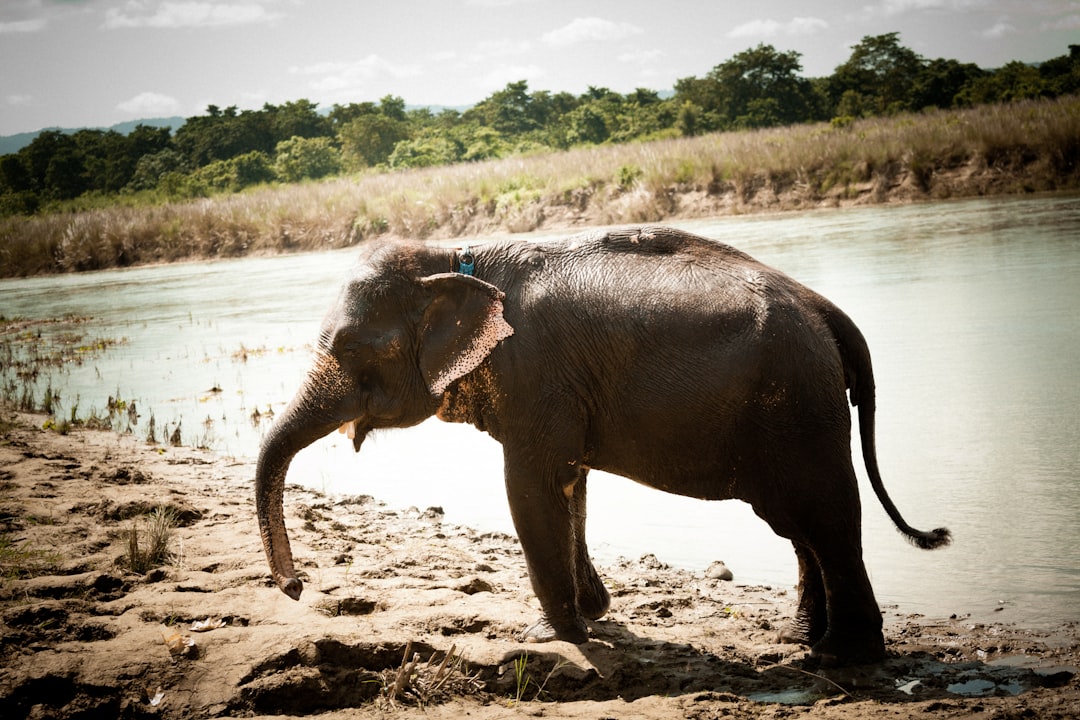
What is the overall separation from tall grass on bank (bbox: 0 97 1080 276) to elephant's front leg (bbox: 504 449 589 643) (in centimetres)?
2021

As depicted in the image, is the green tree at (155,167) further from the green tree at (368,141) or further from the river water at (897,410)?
the river water at (897,410)

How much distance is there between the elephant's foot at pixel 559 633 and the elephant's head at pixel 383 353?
3.34ft

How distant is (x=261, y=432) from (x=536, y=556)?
5158 millimetres

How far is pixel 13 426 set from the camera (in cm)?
842

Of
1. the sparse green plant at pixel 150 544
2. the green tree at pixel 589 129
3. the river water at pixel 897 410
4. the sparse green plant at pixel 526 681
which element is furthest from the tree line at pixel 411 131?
the sparse green plant at pixel 526 681

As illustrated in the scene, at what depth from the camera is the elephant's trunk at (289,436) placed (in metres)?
4.16

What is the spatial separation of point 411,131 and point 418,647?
2005 inches

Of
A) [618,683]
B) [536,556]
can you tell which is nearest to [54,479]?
[536,556]

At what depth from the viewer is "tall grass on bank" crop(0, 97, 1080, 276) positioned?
2230cm

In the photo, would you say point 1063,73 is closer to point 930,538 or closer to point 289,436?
point 930,538

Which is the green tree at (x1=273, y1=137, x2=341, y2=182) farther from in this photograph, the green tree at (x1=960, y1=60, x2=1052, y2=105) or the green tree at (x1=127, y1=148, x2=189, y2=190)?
the green tree at (x1=960, y1=60, x2=1052, y2=105)

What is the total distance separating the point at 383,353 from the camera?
14.1 feet

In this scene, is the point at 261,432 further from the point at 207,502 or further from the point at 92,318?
the point at 92,318

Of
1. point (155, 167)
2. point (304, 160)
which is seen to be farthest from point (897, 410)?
point (155, 167)
